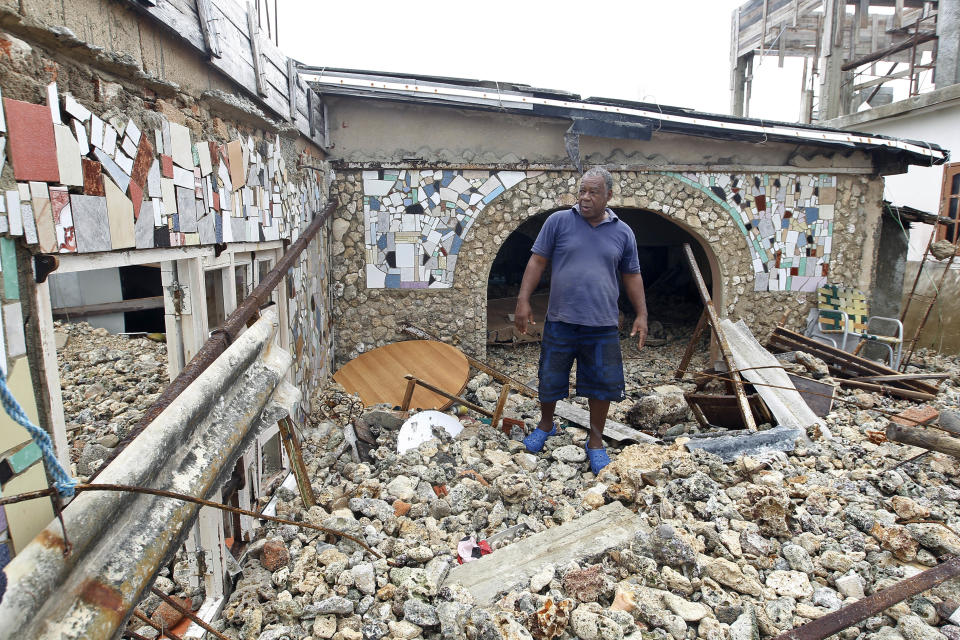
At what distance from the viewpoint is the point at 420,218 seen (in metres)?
5.76

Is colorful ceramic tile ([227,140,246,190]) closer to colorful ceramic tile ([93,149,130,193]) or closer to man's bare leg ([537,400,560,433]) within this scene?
colorful ceramic tile ([93,149,130,193])

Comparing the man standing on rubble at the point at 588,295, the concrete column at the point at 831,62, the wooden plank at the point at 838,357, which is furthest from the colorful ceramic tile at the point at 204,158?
the concrete column at the point at 831,62

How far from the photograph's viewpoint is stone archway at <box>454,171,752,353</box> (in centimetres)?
592

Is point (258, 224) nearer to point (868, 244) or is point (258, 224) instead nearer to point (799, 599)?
point (799, 599)

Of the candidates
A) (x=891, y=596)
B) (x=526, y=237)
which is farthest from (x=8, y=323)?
(x=526, y=237)

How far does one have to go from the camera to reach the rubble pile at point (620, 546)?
218 cm

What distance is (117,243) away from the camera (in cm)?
170

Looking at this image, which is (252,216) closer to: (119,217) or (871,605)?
(119,217)

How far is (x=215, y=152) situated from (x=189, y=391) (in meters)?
1.43

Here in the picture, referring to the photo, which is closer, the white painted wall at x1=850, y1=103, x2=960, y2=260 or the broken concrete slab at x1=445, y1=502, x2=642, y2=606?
the broken concrete slab at x1=445, y1=502, x2=642, y2=606

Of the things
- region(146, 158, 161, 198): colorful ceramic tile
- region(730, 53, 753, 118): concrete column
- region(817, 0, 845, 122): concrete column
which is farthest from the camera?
region(730, 53, 753, 118): concrete column

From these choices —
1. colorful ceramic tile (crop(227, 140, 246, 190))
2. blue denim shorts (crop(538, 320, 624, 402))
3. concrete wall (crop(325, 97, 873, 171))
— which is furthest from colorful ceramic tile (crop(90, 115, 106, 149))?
concrete wall (crop(325, 97, 873, 171))

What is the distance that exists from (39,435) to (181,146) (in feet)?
5.07

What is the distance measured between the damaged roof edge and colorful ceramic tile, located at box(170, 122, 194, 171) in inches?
113
